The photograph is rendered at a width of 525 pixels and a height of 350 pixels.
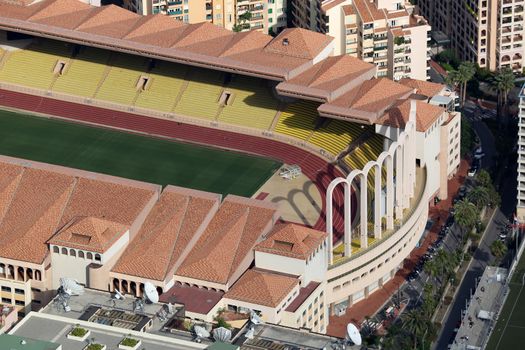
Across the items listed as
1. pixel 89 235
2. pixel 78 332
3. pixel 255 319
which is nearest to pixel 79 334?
pixel 78 332

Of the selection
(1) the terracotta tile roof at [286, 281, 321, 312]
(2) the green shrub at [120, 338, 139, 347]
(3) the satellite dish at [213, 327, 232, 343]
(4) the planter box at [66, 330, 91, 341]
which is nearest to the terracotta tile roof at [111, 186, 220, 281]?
(1) the terracotta tile roof at [286, 281, 321, 312]

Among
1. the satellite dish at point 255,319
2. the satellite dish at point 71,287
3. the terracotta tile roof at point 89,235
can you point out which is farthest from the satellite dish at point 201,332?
the terracotta tile roof at point 89,235

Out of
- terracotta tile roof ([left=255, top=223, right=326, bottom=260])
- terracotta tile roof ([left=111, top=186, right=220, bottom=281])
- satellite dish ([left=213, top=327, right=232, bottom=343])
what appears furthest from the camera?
terracotta tile roof ([left=111, top=186, right=220, bottom=281])

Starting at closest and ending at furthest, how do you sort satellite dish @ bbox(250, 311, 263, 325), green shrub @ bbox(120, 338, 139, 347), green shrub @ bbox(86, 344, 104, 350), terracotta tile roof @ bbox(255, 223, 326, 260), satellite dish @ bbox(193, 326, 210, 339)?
green shrub @ bbox(86, 344, 104, 350), green shrub @ bbox(120, 338, 139, 347), satellite dish @ bbox(193, 326, 210, 339), satellite dish @ bbox(250, 311, 263, 325), terracotta tile roof @ bbox(255, 223, 326, 260)

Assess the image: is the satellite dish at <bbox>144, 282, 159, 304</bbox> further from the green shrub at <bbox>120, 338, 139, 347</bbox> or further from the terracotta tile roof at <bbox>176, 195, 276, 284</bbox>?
the terracotta tile roof at <bbox>176, 195, 276, 284</bbox>

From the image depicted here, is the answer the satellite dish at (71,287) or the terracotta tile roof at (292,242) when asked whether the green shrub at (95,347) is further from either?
the terracotta tile roof at (292,242)

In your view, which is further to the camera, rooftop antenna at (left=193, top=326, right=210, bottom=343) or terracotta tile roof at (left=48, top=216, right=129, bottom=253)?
terracotta tile roof at (left=48, top=216, right=129, bottom=253)
